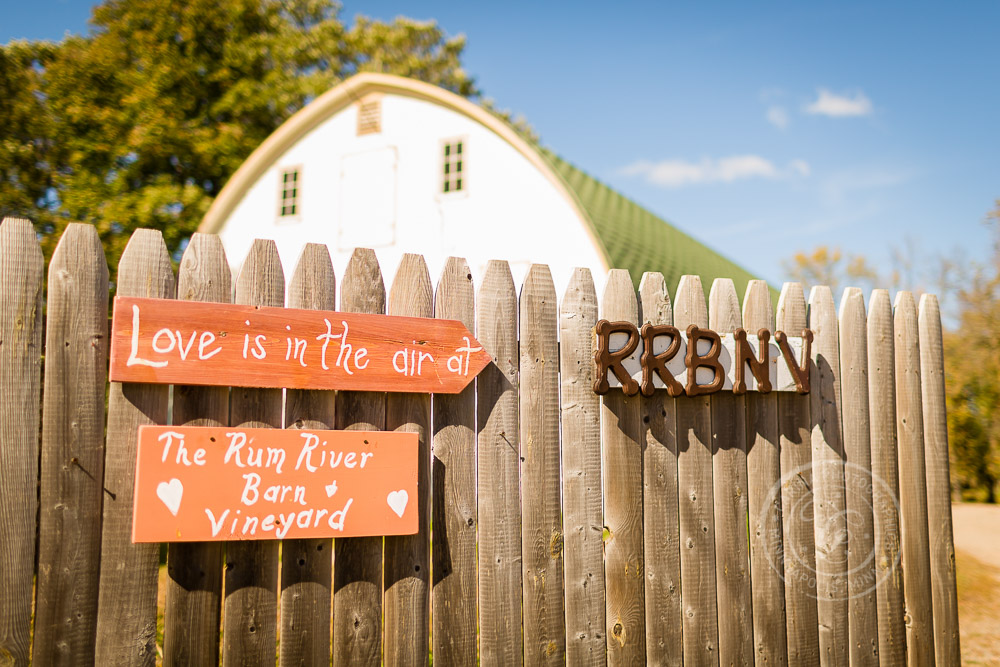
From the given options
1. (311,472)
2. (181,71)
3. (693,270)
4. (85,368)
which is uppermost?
(181,71)

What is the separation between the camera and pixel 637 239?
1174 cm

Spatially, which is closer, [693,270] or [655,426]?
[655,426]

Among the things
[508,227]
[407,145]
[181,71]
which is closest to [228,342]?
[508,227]

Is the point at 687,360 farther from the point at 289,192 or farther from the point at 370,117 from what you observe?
the point at 289,192

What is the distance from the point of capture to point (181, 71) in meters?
18.5

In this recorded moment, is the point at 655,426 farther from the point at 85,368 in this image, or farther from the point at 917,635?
the point at 85,368

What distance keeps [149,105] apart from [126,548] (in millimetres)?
16967

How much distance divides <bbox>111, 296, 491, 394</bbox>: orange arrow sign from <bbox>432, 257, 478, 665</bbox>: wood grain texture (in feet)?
0.38

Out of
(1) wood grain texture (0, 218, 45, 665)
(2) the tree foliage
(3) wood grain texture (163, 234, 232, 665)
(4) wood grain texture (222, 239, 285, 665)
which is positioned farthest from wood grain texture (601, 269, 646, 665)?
(2) the tree foliage

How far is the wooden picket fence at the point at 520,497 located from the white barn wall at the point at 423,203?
607 cm

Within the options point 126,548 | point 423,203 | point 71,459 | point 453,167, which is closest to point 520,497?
point 126,548

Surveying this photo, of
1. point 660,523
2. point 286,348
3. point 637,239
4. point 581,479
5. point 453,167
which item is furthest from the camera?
point 637,239

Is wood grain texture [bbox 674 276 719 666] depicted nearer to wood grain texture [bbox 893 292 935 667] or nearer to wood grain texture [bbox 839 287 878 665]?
wood grain texture [bbox 839 287 878 665]

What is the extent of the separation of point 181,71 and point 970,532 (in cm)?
2059
